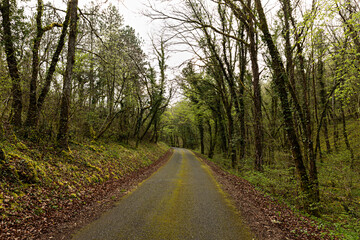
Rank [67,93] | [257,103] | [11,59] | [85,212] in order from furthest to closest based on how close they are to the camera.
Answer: [257,103]
[67,93]
[11,59]
[85,212]

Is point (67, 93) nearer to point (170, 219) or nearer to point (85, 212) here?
point (85, 212)

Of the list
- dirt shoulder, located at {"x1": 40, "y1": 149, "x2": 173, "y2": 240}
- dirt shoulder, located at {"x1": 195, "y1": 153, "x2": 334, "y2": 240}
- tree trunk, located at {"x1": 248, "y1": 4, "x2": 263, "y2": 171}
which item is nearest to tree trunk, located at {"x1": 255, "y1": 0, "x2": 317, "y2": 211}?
dirt shoulder, located at {"x1": 195, "y1": 153, "x2": 334, "y2": 240}

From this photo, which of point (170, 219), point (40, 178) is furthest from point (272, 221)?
point (40, 178)

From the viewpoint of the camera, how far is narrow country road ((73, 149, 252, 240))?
3766 millimetres

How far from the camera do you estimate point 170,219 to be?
179 inches

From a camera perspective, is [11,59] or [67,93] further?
[67,93]

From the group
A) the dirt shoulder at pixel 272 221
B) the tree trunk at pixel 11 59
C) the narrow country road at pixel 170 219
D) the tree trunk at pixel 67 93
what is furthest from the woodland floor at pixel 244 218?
the tree trunk at pixel 11 59

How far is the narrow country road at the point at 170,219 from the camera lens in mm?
3766

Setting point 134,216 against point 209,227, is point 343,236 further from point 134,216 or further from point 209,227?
point 134,216

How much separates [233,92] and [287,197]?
28.0 feet

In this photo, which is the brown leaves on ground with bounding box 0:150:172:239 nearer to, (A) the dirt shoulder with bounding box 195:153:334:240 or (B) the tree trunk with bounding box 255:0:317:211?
(A) the dirt shoulder with bounding box 195:153:334:240

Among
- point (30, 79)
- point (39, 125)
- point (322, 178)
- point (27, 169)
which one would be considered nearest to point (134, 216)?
point (27, 169)

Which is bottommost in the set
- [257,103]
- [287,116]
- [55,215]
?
[55,215]

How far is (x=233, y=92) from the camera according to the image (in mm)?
13594
